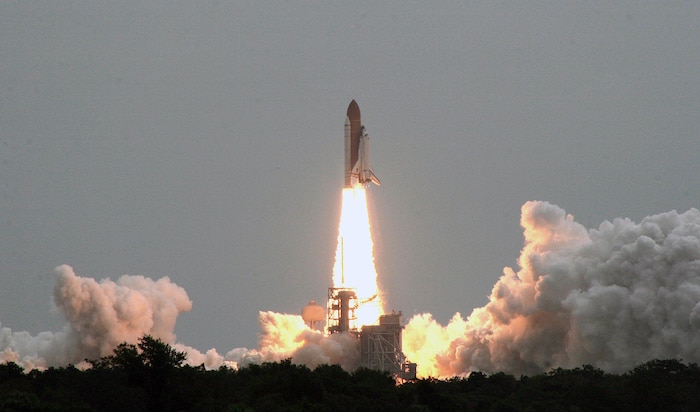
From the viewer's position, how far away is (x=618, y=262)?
3378 inches

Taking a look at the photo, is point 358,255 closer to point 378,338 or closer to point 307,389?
point 378,338

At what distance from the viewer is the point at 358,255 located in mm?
93562

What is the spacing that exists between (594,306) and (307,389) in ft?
59.7

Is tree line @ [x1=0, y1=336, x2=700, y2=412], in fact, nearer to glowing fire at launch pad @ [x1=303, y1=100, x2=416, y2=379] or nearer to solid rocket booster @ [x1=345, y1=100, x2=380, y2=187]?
glowing fire at launch pad @ [x1=303, y1=100, x2=416, y2=379]

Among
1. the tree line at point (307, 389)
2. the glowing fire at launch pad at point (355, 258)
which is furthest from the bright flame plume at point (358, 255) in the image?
the tree line at point (307, 389)

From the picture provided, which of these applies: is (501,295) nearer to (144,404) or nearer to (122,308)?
(122,308)

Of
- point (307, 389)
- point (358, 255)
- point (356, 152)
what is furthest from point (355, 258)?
point (307, 389)

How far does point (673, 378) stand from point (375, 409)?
47.9ft

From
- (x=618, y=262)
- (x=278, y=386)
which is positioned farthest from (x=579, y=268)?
(x=278, y=386)

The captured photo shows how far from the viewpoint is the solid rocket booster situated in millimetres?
92938

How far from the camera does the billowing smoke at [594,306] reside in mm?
83062

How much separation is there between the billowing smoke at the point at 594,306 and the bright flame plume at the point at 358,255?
4.15m

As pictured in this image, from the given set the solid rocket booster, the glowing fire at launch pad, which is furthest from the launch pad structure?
the solid rocket booster

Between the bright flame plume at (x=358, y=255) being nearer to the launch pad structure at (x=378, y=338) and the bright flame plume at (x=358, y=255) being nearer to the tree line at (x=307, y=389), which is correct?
the launch pad structure at (x=378, y=338)
